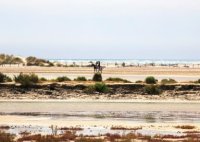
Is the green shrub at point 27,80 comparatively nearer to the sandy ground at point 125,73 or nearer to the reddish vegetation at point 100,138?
the sandy ground at point 125,73

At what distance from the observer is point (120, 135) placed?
24766 mm

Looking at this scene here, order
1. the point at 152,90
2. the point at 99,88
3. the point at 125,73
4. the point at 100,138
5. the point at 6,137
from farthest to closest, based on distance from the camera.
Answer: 1. the point at 125,73
2. the point at 99,88
3. the point at 152,90
4. the point at 100,138
5. the point at 6,137

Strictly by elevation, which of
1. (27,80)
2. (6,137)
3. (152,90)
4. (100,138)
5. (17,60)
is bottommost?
(100,138)

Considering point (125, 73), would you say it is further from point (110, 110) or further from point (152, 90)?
point (110, 110)

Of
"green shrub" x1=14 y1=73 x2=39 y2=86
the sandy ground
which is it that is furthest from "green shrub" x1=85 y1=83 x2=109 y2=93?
the sandy ground

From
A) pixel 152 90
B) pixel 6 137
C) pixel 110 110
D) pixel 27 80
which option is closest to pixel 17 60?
pixel 27 80

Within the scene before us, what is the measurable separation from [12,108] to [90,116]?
7.06 m

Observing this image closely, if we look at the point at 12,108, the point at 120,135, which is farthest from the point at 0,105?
the point at 120,135

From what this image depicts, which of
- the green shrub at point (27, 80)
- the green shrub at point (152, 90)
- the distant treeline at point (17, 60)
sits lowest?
the green shrub at point (152, 90)

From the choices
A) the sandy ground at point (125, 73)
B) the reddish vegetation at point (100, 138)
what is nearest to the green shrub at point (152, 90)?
the sandy ground at point (125, 73)

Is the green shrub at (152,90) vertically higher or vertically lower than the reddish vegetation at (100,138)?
higher

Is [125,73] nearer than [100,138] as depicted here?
No

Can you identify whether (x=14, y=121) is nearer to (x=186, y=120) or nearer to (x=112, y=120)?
(x=112, y=120)

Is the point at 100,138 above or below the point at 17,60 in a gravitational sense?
below
